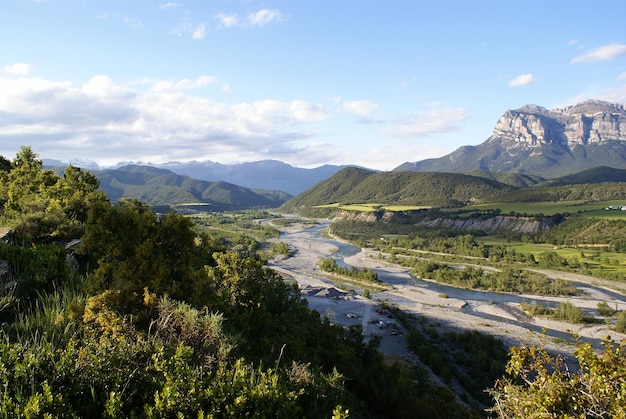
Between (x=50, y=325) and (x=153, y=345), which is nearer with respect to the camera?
(x=153, y=345)

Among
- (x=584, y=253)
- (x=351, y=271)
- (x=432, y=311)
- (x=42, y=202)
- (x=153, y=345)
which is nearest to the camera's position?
(x=153, y=345)

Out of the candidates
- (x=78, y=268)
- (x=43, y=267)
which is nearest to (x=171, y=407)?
(x=43, y=267)

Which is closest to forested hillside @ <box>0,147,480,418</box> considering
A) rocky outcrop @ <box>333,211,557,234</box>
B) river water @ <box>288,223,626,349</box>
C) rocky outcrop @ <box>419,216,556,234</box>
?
river water @ <box>288,223,626,349</box>

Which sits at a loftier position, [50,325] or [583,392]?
[50,325]

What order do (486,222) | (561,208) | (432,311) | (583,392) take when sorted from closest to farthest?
(583,392), (432,311), (486,222), (561,208)

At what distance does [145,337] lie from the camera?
25.6 ft

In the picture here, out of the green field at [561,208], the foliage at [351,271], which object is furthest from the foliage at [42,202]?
the green field at [561,208]

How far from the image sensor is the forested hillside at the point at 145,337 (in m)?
5.66

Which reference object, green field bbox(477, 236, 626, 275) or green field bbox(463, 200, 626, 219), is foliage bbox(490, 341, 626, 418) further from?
green field bbox(463, 200, 626, 219)

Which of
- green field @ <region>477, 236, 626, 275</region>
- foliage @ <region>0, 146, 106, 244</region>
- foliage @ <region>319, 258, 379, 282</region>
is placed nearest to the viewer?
foliage @ <region>0, 146, 106, 244</region>

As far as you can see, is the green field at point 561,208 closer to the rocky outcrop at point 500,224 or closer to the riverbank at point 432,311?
the rocky outcrop at point 500,224

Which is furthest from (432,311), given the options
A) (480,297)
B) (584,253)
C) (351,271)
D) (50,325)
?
(584,253)

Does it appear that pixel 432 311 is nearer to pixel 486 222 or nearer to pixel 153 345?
pixel 153 345

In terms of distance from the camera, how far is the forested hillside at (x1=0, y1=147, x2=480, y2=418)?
5656mm
